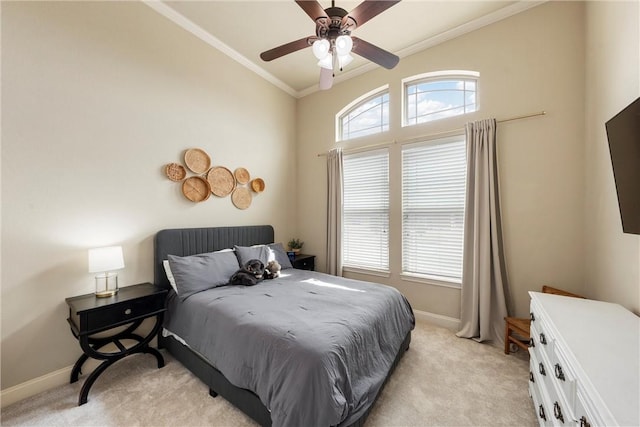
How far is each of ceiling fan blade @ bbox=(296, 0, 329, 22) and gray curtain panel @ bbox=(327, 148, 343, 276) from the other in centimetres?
213

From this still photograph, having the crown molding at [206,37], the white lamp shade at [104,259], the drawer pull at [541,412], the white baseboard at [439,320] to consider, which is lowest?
the white baseboard at [439,320]

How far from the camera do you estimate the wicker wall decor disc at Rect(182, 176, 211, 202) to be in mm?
2838

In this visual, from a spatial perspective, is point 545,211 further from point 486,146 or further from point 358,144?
point 358,144

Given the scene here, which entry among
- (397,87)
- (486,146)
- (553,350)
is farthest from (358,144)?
(553,350)

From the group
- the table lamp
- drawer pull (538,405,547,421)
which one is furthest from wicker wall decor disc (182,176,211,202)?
drawer pull (538,405,547,421)

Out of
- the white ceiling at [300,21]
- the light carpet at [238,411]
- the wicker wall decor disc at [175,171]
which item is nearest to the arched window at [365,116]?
the white ceiling at [300,21]

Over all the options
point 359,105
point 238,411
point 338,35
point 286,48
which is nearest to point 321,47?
point 338,35

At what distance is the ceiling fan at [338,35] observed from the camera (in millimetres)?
1631

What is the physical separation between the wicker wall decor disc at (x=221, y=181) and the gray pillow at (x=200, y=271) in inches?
34.3

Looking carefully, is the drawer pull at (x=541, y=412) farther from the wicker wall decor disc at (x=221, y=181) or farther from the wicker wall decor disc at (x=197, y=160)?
the wicker wall decor disc at (x=197, y=160)

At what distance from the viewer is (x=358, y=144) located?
12.0 ft

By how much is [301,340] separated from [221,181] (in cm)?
238

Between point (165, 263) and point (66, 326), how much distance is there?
83 cm

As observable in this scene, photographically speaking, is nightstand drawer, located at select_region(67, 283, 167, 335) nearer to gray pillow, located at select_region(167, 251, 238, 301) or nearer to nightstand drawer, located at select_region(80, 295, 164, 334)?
nightstand drawer, located at select_region(80, 295, 164, 334)
